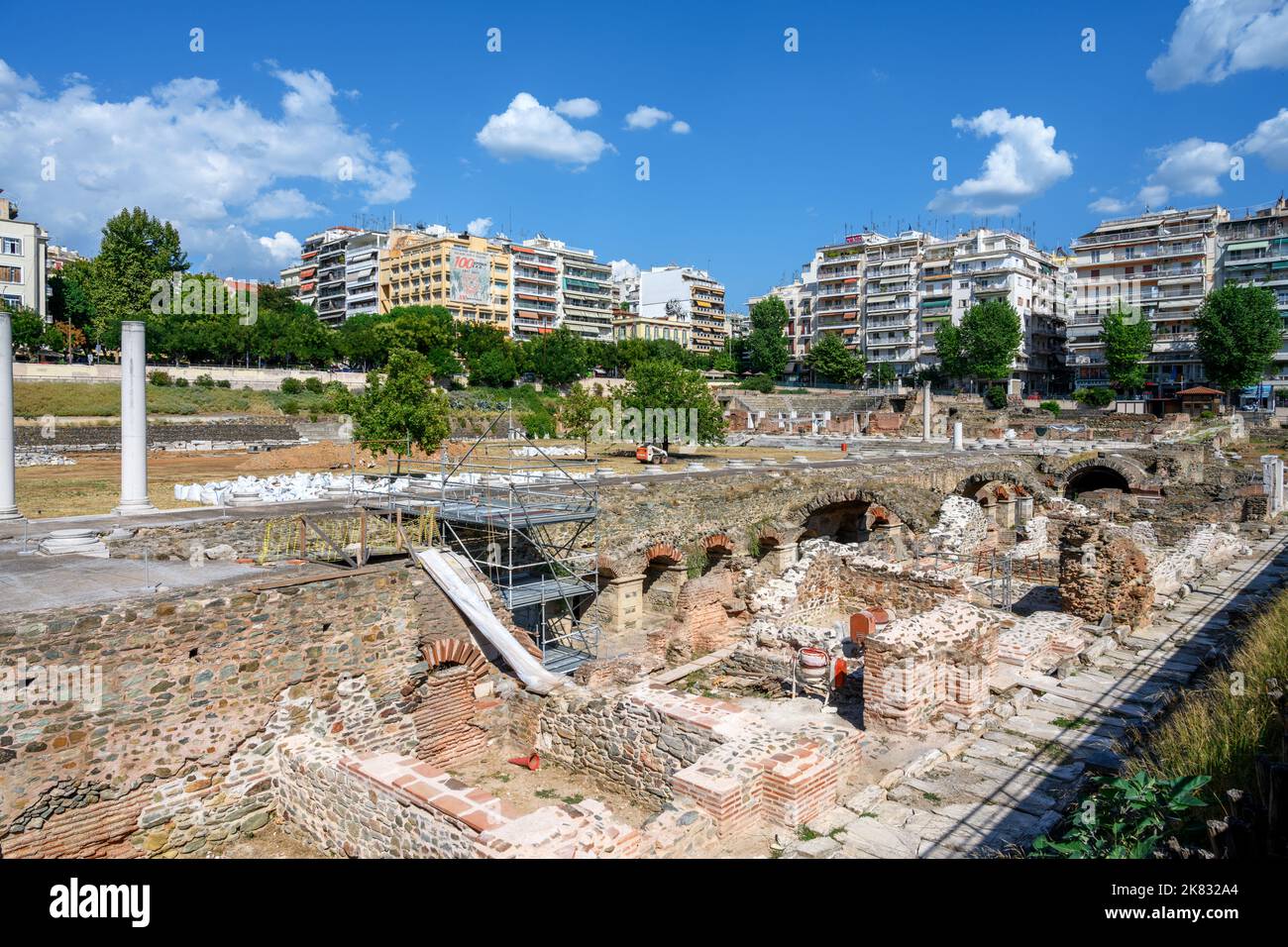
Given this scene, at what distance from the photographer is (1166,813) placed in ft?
18.8

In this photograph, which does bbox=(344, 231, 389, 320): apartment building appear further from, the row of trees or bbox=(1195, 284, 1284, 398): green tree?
bbox=(1195, 284, 1284, 398): green tree

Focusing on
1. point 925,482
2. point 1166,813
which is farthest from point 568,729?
point 925,482

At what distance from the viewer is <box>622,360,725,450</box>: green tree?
3794 centimetres

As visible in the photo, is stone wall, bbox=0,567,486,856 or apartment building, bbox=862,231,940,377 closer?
stone wall, bbox=0,567,486,856

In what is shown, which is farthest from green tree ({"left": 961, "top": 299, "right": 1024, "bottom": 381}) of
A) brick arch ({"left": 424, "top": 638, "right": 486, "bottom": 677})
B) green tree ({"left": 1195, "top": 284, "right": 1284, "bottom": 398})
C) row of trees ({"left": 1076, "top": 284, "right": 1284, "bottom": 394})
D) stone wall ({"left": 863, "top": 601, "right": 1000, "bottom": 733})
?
brick arch ({"left": 424, "top": 638, "right": 486, "bottom": 677})

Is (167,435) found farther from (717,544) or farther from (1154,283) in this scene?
(1154,283)

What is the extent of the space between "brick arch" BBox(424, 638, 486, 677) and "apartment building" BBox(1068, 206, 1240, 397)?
72813 millimetres

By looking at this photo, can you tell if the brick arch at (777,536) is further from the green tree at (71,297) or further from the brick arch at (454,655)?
the green tree at (71,297)

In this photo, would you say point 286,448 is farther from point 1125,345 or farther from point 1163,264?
point 1163,264

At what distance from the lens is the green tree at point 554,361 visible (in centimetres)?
7438

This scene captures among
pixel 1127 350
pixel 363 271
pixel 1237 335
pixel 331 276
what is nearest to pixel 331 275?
pixel 331 276

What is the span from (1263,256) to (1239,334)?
1317cm

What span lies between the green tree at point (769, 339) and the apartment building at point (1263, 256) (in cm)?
4109

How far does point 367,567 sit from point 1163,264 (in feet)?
267
